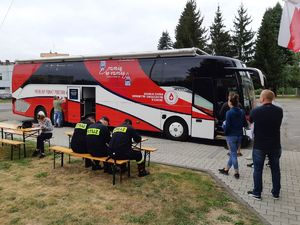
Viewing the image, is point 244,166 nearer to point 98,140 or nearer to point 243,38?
point 98,140

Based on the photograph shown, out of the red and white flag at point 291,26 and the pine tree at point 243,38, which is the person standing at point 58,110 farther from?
the pine tree at point 243,38

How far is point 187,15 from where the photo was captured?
50562 mm

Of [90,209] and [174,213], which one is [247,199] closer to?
[174,213]

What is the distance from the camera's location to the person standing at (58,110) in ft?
49.3

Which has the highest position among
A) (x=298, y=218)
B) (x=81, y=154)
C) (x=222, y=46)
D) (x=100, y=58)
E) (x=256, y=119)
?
(x=222, y=46)

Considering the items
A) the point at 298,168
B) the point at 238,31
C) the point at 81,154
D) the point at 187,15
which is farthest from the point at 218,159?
the point at 238,31

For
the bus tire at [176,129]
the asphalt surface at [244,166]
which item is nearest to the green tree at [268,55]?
the asphalt surface at [244,166]

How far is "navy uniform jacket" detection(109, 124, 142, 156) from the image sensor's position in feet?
21.5

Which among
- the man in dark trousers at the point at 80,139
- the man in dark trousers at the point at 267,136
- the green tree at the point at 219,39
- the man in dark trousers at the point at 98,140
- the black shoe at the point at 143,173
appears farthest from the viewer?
the green tree at the point at 219,39

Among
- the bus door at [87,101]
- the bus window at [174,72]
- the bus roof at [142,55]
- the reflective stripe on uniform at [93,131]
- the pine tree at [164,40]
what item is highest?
the pine tree at [164,40]

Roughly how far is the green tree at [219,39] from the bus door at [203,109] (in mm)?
42081

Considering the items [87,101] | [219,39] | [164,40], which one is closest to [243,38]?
[219,39]

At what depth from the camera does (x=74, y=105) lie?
A: 15.1 metres

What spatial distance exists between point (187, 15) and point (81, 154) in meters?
47.0
